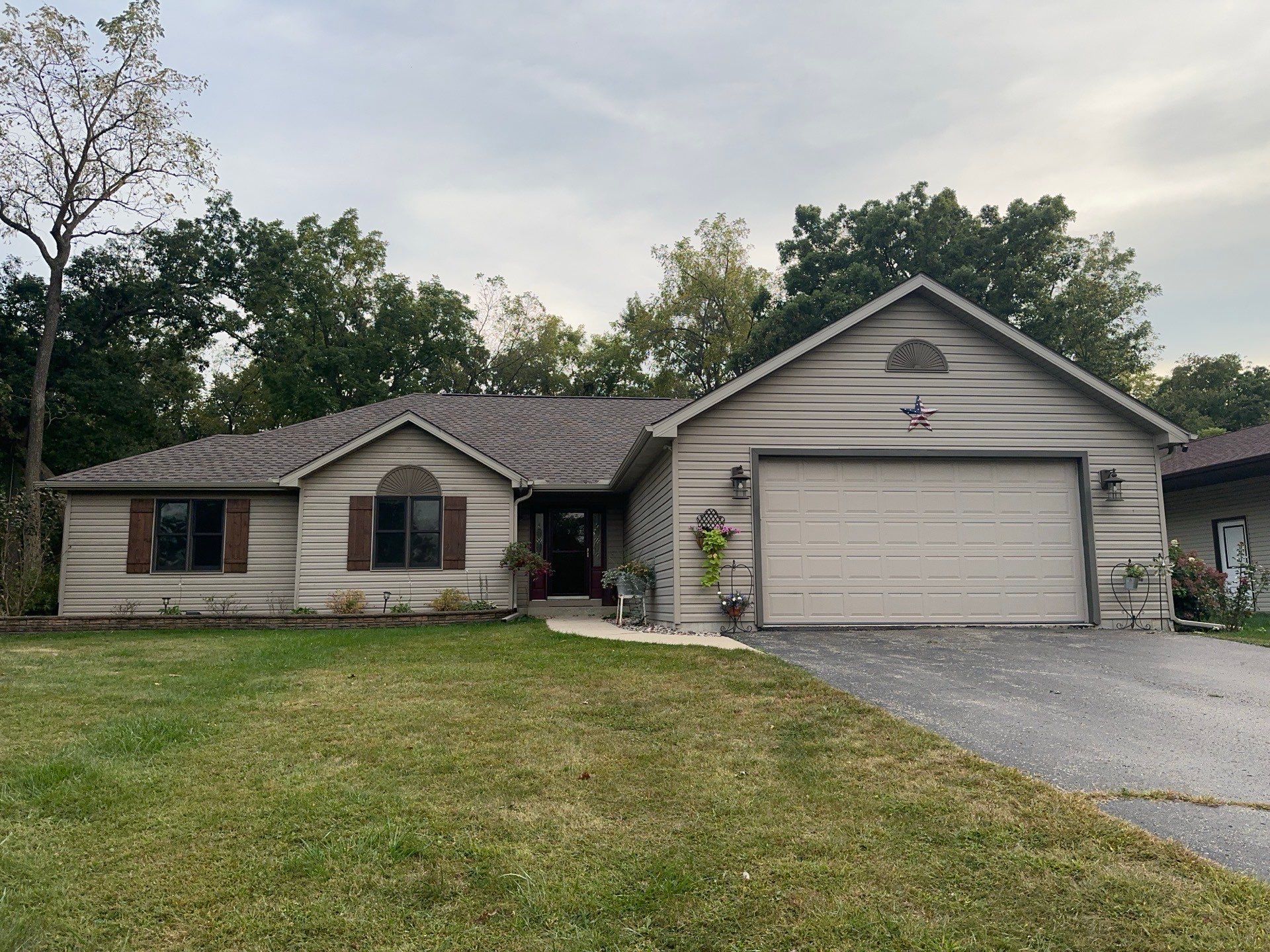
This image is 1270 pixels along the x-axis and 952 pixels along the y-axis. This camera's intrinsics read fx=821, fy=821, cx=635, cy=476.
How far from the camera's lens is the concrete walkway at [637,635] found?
9.34 meters

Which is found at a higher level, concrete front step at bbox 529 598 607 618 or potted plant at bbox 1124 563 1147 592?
potted plant at bbox 1124 563 1147 592

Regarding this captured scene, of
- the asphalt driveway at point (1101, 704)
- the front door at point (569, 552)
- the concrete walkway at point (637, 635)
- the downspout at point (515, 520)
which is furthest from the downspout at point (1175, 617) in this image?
the downspout at point (515, 520)

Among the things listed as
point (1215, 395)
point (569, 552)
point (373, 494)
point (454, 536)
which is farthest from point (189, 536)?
point (1215, 395)

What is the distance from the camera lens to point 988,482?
11367 millimetres

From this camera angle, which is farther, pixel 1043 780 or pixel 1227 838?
pixel 1043 780

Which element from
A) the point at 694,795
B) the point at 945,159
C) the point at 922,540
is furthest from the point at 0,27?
the point at 694,795

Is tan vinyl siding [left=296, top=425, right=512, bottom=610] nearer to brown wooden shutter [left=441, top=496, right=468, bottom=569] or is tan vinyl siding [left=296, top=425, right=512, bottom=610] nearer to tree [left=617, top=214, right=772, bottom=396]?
brown wooden shutter [left=441, top=496, right=468, bottom=569]

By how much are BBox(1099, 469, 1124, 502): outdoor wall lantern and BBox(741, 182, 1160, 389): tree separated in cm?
1679

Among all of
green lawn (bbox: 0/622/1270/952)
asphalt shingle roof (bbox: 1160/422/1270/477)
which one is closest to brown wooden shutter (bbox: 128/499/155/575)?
green lawn (bbox: 0/622/1270/952)

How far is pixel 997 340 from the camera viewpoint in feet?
38.2

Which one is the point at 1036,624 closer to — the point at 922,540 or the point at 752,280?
the point at 922,540

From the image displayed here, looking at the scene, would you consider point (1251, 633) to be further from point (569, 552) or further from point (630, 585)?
point (569, 552)

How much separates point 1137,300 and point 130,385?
3579 cm

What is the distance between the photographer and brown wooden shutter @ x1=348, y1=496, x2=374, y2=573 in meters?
14.3
